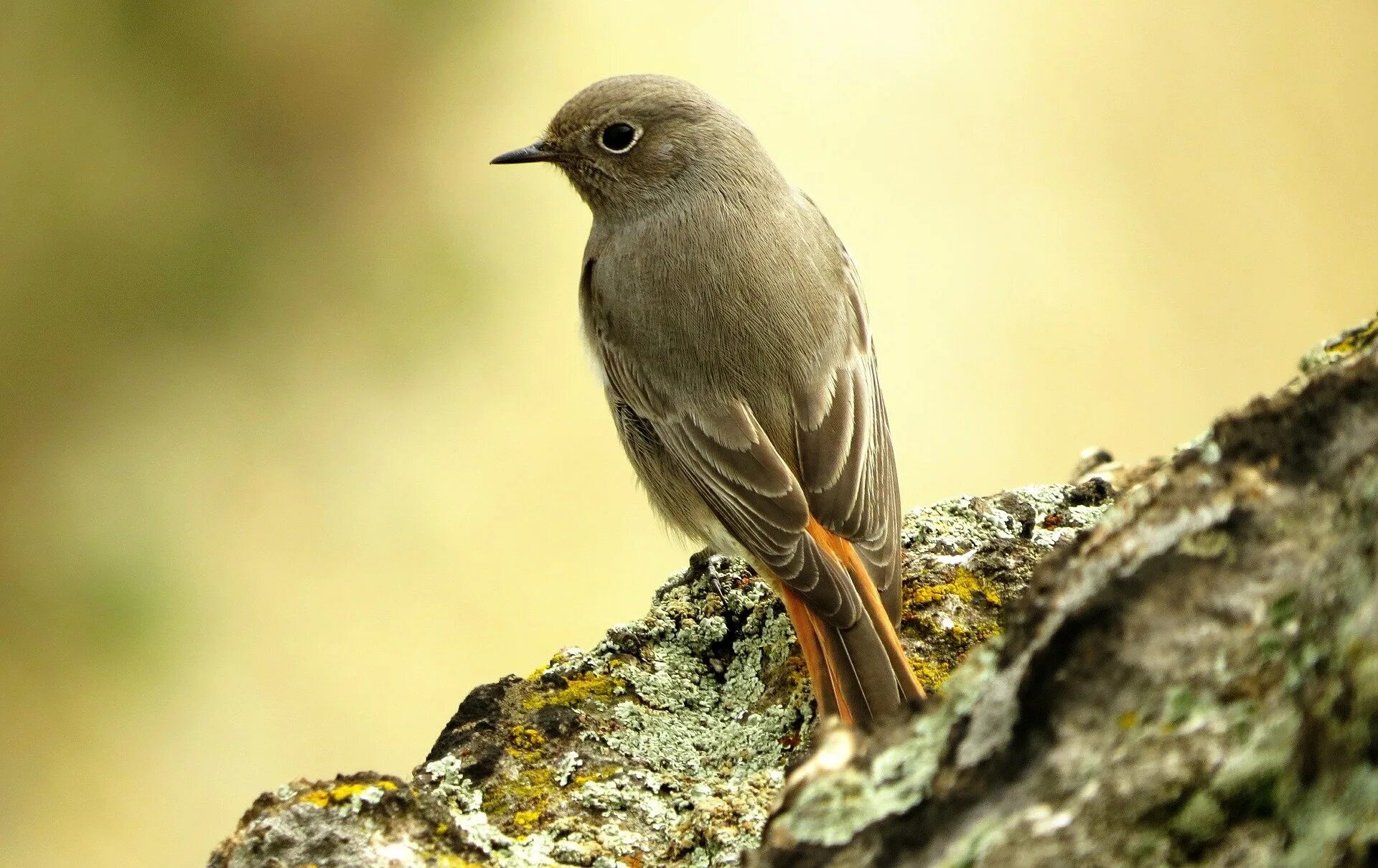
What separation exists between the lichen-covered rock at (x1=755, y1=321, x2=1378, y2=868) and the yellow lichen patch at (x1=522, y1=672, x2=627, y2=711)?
124cm

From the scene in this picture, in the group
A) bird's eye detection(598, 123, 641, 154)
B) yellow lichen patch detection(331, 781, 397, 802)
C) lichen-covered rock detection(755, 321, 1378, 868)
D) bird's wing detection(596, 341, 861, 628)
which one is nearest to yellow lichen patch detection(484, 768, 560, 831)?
yellow lichen patch detection(331, 781, 397, 802)

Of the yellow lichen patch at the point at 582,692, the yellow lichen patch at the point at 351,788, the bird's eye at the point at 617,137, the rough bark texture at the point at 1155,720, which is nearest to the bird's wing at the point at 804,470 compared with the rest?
the yellow lichen patch at the point at 582,692

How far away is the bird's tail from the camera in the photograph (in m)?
2.68

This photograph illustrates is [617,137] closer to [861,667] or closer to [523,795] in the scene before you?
[861,667]

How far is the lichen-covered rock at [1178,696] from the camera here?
122cm

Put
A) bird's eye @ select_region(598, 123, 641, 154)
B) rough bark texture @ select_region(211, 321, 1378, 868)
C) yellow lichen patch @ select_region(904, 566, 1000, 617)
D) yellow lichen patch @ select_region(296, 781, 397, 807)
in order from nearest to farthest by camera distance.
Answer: rough bark texture @ select_region(211, 321, 1378, 868) < yellow lichen patch @ select_region(296, 781, 397, 807) < yellow lichen patch @ select_region(904, 566, 1000, 617) < bird's eye @ select_region(598, 123, 641, 154)

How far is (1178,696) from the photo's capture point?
1338mm

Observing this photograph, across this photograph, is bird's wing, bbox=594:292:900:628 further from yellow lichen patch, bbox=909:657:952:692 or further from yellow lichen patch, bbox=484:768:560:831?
yellow lichen patch, bbox=484:768:560:831

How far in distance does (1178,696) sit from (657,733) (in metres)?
1.45

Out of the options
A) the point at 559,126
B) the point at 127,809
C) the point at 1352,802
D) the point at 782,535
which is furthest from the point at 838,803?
the point at 127,809

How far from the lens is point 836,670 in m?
2.74

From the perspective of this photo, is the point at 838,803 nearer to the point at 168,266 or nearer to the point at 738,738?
the point at 738,738

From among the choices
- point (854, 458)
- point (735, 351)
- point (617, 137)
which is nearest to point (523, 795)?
point (854, 458)

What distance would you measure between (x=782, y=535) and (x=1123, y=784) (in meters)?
2.09
